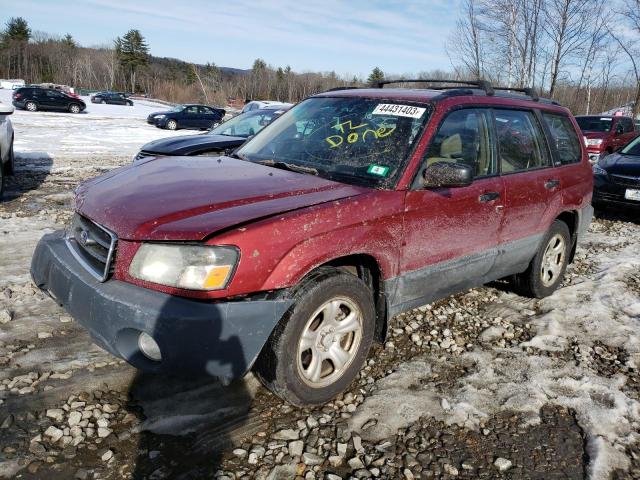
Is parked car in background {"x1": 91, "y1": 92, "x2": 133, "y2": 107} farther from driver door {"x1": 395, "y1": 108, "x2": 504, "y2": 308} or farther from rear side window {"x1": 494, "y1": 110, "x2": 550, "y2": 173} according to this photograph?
driver door {"x1": 395, "y1": 108, "x2": 504, "y2": 308}

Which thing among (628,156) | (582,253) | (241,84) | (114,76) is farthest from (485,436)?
(114,76)

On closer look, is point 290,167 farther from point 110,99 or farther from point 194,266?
point 110,99

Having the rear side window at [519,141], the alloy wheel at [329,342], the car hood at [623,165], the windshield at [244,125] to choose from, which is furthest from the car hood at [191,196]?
the car hood at [623,165]

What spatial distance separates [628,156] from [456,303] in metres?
6.27

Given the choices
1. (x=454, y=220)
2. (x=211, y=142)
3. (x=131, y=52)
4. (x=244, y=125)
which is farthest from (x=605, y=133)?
(x=131, y=52)

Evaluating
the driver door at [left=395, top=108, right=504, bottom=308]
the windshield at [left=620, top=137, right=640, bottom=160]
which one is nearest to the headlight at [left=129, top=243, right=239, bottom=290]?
the driver door at [left=395, top=108, right=504, bottom=308]

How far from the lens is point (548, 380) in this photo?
3.32m

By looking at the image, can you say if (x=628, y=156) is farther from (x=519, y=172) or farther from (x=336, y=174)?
(x=336, y=174)

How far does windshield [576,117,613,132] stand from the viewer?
1505 cm

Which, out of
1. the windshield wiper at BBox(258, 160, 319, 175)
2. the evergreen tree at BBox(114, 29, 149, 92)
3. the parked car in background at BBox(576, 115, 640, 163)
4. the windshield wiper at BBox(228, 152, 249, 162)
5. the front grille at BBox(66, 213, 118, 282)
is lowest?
the front grille at BBox(66, 213, 118, 282)

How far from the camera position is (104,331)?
8.15 feet

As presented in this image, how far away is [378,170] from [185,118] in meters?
24.8

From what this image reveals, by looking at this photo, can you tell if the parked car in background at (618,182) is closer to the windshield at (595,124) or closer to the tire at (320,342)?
the tire at (320,342)

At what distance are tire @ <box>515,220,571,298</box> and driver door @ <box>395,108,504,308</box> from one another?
86 centimetres
